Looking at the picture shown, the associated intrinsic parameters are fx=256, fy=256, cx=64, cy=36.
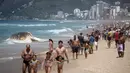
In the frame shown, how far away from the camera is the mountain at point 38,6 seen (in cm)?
8138

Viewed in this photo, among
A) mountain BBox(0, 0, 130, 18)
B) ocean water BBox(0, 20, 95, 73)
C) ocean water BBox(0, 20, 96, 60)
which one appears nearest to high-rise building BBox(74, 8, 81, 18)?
mountain BBox(0, 0, 130, 18)

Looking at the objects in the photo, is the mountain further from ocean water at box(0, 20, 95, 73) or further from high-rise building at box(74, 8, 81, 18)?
ocean water at box(0, 20, 95, 73)

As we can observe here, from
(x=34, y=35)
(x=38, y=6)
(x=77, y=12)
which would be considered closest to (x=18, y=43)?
(x=34, y=35)

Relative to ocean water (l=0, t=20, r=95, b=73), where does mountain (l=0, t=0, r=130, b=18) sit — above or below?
above

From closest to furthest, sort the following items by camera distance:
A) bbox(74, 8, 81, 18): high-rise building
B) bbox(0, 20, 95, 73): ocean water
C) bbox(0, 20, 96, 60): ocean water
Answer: bbox(0, 20, 95, 73): ocean water, bbox(0, 20, 96, 60): ocean water, bbox(74, 8, 81, 18): high-rise building

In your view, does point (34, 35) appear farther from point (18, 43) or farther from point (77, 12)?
point (77, 12)

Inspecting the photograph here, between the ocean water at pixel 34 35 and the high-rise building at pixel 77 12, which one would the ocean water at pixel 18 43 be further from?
the high-rise building at pixel 77 12

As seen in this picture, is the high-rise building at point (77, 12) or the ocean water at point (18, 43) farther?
the high-rise building at point (77, 12)

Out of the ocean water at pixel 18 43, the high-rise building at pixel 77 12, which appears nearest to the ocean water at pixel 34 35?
the ocean water at pixel 18 43

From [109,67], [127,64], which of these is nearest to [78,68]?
[109,67]

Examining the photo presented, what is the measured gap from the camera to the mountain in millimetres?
81375

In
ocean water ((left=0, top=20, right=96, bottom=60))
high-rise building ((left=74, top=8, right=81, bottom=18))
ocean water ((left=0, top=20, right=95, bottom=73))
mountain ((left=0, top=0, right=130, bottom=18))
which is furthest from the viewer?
high-rise building ((left=74, top=8, right=81, bottom=18))

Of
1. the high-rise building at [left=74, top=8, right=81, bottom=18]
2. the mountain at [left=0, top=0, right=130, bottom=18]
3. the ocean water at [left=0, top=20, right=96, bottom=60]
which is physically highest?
the mountain at [left=0, top=0, right=130, bottom=18]

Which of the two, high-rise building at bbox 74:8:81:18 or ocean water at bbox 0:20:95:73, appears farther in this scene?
high-rise building at bbox 74:8:81:18
